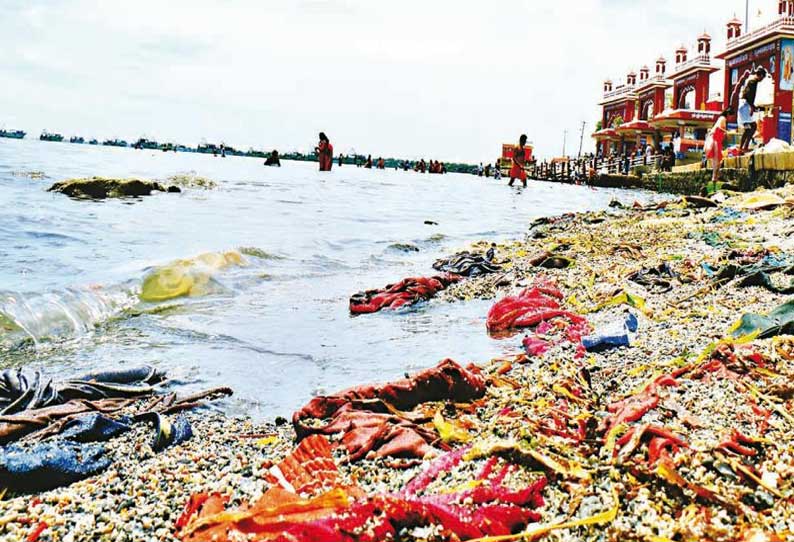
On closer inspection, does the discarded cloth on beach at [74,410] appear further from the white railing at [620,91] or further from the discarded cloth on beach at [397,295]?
the white railing at [620,91]

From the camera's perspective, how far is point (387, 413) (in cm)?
335

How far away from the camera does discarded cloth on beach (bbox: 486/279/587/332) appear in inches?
212

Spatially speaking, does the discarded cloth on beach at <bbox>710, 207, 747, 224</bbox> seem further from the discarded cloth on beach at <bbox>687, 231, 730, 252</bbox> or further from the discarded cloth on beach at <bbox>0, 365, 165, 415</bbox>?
the discarded cloth on beach at <bbox>0, 365, 165, 415</bbox>

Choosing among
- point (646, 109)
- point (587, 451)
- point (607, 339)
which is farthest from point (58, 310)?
point (646, 109)

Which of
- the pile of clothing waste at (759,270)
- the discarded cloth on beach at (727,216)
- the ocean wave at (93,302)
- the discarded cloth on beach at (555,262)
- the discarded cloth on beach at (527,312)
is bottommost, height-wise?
the ocean wave at (93,302)

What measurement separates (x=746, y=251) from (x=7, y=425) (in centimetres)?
696

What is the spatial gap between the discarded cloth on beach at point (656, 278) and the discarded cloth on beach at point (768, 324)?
193cm

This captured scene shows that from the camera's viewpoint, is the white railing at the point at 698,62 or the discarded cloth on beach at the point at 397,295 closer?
the discarded cloth on beach at the point at 397,295

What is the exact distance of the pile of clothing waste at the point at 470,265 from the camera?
27.6ft

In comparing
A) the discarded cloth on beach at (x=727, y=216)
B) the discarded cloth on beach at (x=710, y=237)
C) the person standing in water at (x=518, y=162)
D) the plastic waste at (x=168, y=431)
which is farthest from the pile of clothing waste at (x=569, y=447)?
the person standing in water at (x=518, y=162)

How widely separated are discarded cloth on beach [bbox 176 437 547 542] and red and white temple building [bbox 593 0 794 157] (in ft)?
Answer: 92.9

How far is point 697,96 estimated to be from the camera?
4378cm

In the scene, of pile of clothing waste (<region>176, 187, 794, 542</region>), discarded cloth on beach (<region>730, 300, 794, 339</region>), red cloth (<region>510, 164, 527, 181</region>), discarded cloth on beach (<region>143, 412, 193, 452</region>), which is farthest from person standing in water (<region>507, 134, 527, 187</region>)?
discarded cloth on beach (<region>143, 412, 193, 452</region>)

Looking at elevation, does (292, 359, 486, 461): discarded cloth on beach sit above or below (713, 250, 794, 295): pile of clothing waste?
below
